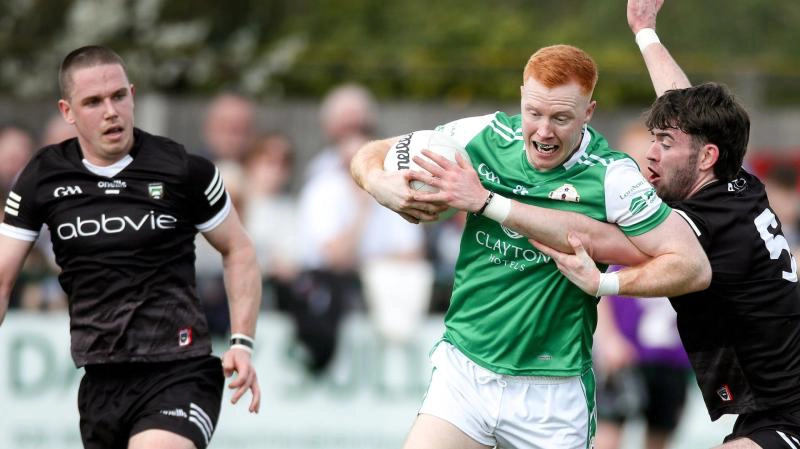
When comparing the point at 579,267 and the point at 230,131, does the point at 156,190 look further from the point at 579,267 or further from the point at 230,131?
the point at 230,131

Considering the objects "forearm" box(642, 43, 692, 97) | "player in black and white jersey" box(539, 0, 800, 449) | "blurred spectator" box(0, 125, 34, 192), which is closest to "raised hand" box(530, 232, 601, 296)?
"player in black and white jersey" box(539, 0, 800, 449)

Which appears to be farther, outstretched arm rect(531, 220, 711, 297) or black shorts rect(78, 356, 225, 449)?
black shorts rect(78, 356, 225, 449)

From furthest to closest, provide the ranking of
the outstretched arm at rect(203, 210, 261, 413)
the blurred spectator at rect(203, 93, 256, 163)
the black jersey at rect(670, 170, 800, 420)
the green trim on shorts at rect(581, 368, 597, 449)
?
the blurred spectator at rect(203, 93, 256, 163) → the outstretched arm at rect(203, 210, 261, 413) → the green trim on shorts at rect(581, 368, 597, 449) → the black jersey at rect(670, 170, 800, 420)

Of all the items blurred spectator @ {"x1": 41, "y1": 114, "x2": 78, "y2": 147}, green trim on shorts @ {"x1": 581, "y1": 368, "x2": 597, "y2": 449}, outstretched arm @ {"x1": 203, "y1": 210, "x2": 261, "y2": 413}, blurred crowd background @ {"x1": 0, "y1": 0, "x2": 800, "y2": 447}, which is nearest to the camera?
green trim on shorts @ {"x1": 581, "y1": 368, "x2": 597, "y2": 449}

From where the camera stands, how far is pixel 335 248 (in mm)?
10812

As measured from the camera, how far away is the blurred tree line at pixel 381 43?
16391 mm

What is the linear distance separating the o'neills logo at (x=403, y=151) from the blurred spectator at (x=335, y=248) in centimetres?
471

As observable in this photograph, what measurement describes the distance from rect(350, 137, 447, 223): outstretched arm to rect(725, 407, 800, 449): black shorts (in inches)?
69.8

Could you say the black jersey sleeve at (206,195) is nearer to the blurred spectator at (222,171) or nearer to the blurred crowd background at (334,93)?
the blurred spectator at (222,171)

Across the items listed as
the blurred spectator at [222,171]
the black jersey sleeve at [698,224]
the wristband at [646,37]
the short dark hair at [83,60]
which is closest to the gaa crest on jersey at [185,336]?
the short dark hair at [83,60]

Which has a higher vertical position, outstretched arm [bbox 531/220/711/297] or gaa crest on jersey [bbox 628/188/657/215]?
gaa crest on jersey [bbox 628/188/657/215]

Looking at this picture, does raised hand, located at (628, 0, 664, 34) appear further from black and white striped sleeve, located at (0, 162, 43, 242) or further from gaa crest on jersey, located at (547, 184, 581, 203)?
black and white striped sleeve, located at (0, 162, 43, 242)

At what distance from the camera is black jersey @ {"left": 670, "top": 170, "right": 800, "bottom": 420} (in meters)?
5.92

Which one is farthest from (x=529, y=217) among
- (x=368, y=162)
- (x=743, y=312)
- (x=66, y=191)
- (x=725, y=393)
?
(x=66, y=191)
